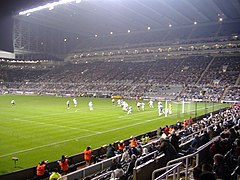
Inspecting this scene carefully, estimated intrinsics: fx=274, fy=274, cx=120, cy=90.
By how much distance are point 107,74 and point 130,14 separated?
18.8 m

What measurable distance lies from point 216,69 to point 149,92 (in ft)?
57.0

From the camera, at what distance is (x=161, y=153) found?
981 centimetres

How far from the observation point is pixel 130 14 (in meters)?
70.7

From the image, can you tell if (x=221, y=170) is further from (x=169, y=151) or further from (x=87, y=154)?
(x=87, y=154)

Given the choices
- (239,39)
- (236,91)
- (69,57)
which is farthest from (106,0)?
(69,57)

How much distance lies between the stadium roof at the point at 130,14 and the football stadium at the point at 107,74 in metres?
0.25

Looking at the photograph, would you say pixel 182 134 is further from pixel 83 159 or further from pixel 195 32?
pixel 195 32

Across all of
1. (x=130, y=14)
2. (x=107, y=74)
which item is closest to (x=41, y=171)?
(x=130, y=14)

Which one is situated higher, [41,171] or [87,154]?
[87,154]

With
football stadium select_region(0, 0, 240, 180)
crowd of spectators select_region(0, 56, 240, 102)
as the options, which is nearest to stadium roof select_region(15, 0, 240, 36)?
football stadium select_region(0, 0, 240, 180)

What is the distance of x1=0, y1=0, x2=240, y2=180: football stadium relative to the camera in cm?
2098

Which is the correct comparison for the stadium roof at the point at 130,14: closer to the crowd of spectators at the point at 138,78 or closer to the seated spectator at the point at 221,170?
the crowd of spectators at the point at 138,78

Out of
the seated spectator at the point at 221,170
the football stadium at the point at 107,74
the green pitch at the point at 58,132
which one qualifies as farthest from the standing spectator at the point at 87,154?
the seated spectator at the point at 221,170

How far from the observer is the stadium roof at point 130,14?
198 ft
